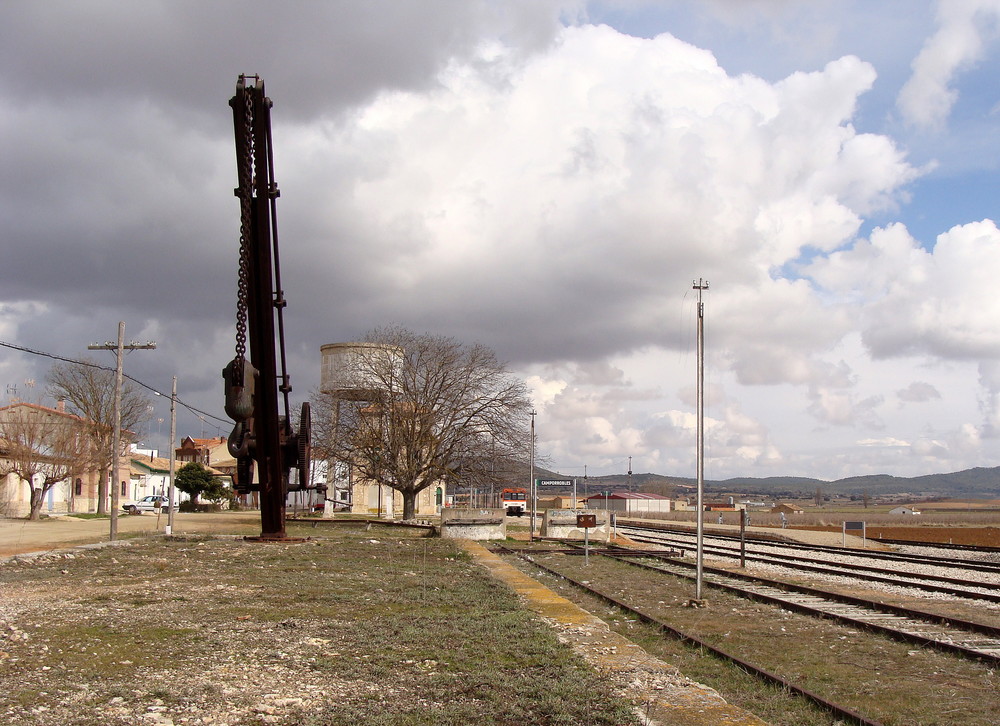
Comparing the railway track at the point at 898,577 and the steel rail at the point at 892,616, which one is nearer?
the steel rail at the point at 892,616

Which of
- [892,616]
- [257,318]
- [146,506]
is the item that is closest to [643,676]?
[892,616]

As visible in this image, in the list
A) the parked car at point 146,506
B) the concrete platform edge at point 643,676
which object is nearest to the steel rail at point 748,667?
the concrete platform edge at point 643,676

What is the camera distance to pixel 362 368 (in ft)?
163

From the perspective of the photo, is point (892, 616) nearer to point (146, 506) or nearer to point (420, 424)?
point (420, 424)

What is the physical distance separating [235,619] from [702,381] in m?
8.48

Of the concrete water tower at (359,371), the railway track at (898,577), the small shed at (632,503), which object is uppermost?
the concrete water tower at (359,371)

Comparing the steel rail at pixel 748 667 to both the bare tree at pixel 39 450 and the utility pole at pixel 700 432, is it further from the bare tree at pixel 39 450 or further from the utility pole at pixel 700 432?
the bare tree at pixel 39 450

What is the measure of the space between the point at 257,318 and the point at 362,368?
29.3 m

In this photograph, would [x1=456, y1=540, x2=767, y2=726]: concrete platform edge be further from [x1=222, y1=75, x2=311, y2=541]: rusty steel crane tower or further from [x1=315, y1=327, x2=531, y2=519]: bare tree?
[x1=315, y1=327, x2=531, y2=519]: bare tree

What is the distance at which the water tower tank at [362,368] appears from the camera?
49.0 m

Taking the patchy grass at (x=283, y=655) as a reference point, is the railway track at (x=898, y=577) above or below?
below

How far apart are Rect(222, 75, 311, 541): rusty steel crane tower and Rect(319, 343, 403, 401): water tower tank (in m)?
26.4

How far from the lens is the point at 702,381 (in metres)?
15.4

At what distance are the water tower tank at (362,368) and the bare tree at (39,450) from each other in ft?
50.8
